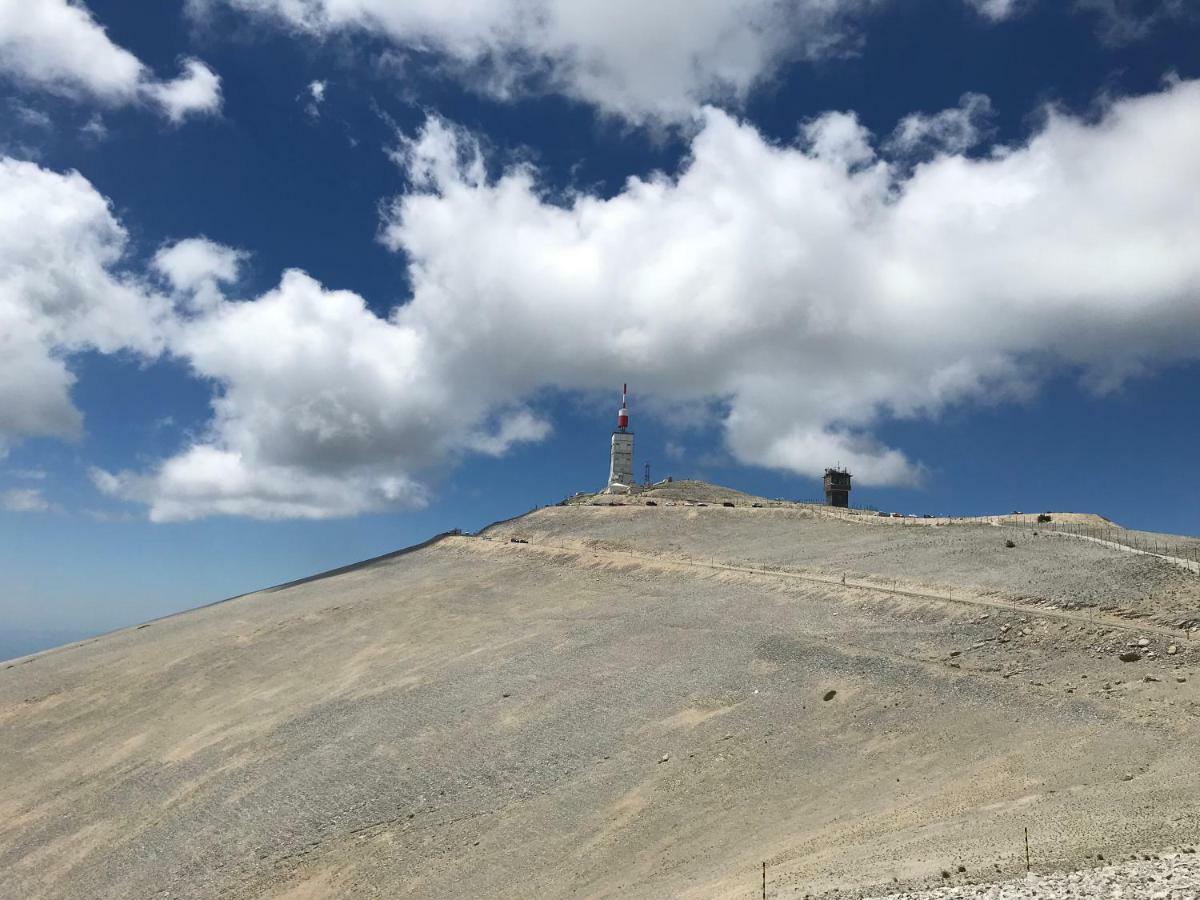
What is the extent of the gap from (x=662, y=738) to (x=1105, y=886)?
1747 centimetres

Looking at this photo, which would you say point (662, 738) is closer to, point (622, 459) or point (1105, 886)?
point (1105, 886)

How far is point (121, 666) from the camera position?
53344 mm

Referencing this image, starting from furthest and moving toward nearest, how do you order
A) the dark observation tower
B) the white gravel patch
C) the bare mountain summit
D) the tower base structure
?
the tower base structure → the dark observation tower → the bare mountain summit → the white gravel patch

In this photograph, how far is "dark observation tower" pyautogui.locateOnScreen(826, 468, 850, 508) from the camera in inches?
3110

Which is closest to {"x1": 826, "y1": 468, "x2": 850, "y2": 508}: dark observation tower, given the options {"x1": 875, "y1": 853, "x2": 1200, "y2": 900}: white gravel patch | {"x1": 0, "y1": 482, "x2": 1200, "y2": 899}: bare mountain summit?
{"x1": 0, "y1": 482, "x2": 1200, "y2": 899}: bare mountain summit

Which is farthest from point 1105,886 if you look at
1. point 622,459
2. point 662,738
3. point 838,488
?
point 622,459

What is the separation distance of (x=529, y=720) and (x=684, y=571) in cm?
2071

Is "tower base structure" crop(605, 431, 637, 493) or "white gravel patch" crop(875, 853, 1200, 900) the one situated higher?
"tower base structure" crop(605, 431, 637, 493)

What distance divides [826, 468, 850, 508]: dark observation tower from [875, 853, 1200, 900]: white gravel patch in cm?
6419

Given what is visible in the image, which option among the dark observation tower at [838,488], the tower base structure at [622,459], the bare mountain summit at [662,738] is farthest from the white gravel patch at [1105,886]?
the tower base structure at [622,459]

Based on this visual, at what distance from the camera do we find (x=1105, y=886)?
48.3 feet

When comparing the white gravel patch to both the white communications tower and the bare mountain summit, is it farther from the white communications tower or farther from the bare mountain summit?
the white communications tower

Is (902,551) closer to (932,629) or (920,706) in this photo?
(932,629)

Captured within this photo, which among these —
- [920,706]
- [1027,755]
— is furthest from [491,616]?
[1027,755]
